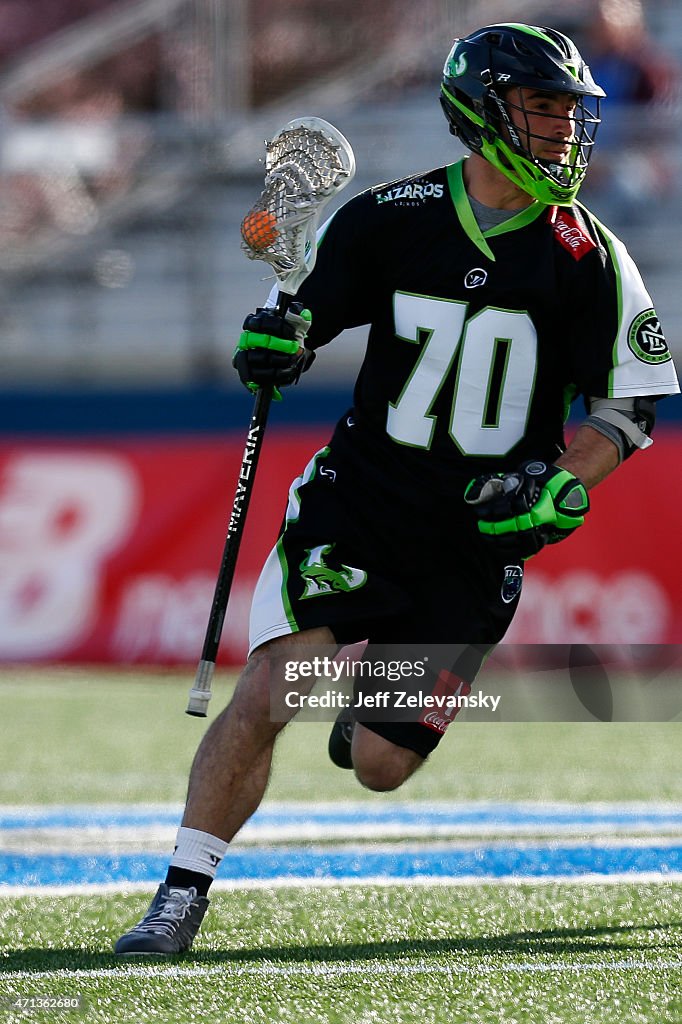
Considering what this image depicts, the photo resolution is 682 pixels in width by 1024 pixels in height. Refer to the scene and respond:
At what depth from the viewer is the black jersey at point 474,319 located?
370 centimetres

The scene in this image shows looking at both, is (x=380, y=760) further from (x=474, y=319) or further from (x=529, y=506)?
(x=474, y=319)

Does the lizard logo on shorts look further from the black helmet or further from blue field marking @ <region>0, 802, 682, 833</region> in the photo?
blue field marking @ <region>0, 802, 682, 833</region>

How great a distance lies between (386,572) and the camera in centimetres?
377

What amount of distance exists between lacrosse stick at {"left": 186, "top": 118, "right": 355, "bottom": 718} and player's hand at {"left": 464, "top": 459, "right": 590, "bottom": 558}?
62 centimetres

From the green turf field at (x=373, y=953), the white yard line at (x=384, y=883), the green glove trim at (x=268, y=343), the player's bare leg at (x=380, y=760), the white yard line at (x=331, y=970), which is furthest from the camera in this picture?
the white yard line at (x=384, y=883)

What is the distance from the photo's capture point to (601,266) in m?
3.70

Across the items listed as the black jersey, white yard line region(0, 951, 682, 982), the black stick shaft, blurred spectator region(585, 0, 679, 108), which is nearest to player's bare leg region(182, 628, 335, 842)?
the black stick shaft

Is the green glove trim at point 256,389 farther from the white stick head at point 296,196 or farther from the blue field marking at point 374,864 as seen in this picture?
the blue field marking at point 374,864

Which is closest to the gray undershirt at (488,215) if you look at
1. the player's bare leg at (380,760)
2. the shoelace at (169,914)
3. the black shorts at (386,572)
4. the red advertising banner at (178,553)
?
the black shorts at (386,572)

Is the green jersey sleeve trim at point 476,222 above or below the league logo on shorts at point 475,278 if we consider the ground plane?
above

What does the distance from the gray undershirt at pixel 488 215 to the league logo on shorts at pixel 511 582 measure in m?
0.87

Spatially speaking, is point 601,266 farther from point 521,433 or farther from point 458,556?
point 458,556

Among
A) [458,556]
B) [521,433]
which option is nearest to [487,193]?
[521,433]

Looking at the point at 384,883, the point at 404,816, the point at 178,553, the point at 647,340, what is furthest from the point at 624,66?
the point at 384,883
